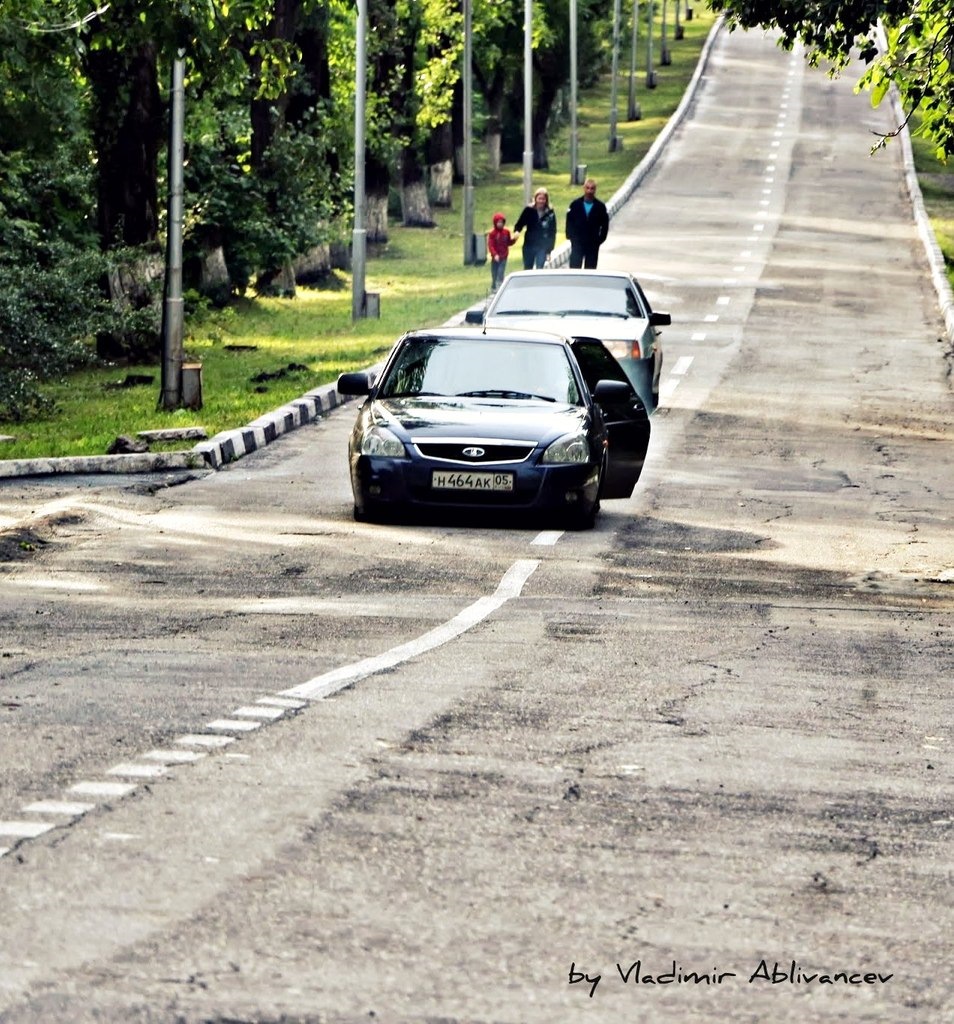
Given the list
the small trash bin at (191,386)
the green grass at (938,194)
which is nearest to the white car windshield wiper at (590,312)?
the small trash bin at (191,386)

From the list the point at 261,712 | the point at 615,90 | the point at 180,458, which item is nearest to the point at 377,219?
the point at 615,90

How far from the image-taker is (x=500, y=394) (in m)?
17.0

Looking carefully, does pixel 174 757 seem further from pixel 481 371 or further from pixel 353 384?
pixel 481 371

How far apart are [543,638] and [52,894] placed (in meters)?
5.47

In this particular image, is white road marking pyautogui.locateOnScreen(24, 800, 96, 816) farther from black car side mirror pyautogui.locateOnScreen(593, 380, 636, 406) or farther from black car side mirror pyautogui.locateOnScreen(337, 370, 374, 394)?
black car side mirror pyautogui.locateOnScreen(593, 380, 636, 406)

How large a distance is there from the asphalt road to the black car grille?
549 mm

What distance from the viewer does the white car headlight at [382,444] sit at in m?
16.0

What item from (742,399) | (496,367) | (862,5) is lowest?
(742,399)

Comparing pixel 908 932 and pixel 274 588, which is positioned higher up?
pixel 908 932

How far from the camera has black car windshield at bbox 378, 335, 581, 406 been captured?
56.0 feet

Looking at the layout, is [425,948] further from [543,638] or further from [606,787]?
[543,638]

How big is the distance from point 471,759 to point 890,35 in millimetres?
14514

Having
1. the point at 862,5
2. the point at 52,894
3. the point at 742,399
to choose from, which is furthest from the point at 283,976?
the point at 742,399

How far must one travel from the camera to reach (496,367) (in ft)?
56.7
